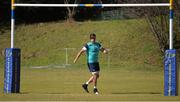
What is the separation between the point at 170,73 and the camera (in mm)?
18391

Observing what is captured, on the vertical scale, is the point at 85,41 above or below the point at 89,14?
below

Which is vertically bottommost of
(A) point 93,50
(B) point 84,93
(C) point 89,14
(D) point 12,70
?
(B) point 84,93

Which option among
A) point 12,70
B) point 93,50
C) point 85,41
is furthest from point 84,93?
point 85,41

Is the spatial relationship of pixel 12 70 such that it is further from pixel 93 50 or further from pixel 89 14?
pixel 89 14

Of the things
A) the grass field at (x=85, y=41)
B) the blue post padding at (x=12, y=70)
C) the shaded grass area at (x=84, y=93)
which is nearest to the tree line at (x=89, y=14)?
the grass field at (x=85, y=41)

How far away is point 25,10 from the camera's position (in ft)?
210

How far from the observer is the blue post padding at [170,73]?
18.3 metres

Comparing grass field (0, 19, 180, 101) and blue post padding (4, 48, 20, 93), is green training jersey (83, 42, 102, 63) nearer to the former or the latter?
blue post padding (4, 48, 20, 93)

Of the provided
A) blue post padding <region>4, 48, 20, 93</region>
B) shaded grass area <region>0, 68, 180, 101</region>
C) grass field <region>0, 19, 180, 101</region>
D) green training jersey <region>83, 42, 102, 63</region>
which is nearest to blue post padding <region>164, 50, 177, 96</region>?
shaded grass area <region>0, 68, 180, 101</region>

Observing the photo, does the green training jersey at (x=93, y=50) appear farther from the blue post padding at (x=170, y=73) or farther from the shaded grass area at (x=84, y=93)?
the blue post padding at (x=170, y=73)

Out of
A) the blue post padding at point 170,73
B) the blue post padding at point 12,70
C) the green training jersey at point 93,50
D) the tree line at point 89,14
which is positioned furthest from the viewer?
the tree line at point 89,14

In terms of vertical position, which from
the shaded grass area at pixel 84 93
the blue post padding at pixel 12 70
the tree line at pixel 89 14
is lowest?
the shaded grass area at pixel 84 93

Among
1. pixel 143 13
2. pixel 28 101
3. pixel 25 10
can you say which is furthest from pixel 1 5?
pixel 28 101

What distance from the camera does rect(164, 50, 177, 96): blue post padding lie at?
1830cm
